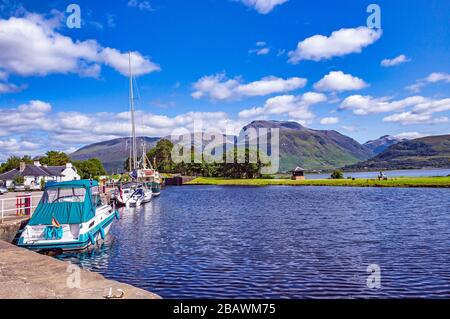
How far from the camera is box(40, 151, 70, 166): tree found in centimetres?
18215

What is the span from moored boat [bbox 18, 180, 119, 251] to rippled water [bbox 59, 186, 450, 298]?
1.41 meters

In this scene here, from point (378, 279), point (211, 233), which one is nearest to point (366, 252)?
point (378, 279)

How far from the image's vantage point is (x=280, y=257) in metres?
26.4

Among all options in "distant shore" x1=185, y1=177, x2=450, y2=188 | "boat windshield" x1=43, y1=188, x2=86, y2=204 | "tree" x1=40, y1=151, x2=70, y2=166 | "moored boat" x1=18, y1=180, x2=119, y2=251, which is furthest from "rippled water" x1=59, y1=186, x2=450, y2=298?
"tree" x1=40, y1=151, x2=70, y2=166

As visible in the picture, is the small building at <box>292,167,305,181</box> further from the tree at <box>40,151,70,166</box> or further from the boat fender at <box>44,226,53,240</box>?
the boat fender at <box>44,226,53,240</box>

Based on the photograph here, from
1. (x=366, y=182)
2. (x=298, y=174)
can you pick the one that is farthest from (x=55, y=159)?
(x=366, y=182)

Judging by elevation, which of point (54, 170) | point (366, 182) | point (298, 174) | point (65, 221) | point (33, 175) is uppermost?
point (54, 170)

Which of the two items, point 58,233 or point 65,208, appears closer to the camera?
point 58,233

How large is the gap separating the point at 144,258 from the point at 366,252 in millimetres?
Result: 16352

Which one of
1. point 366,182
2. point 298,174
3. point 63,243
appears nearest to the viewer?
point 63,243

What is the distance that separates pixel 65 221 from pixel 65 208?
1.53 m

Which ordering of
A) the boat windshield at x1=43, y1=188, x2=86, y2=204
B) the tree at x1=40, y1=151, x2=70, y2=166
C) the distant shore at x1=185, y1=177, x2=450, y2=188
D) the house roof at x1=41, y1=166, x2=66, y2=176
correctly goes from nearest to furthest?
the boat windshield at x1=43, y1=188, x2=86, y2=204, the distant shore at x1=185, y1=177, x2=450, y2=188, the house roof at x1=41, y1=166, x2=66, y2=176, the tree at x1=40, y1=151, x2=70, y2=166

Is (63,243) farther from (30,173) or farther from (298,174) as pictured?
(298,174)
